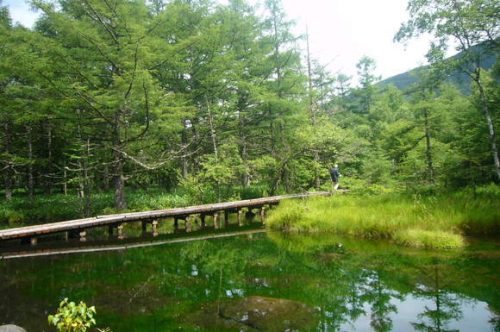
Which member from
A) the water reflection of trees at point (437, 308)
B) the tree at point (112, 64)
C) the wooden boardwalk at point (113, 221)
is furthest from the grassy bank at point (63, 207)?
the water reflection of trees at point (437, 308)

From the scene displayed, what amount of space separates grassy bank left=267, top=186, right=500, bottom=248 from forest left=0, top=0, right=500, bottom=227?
1.38 m

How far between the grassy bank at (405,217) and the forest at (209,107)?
1.38 m

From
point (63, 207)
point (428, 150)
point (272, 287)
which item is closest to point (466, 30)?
point (428, 150)

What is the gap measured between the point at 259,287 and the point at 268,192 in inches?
663

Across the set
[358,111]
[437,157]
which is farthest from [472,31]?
[358,111]

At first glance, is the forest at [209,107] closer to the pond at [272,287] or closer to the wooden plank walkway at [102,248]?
the wooden plank walkway at [102,248]

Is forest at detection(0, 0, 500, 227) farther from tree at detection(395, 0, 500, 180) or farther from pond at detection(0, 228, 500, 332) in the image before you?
pond at detection(0, 228, 500, 332)

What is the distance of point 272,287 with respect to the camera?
8.76m

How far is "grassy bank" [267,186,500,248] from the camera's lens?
478 inches

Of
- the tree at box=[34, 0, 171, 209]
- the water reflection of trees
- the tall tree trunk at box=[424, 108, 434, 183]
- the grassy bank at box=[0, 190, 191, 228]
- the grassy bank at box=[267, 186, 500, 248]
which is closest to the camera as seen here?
the water reflection of trees

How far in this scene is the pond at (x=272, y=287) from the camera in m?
6.73

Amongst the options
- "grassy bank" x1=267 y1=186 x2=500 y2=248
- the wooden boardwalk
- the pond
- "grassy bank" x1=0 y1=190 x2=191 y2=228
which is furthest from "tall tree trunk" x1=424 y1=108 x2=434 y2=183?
"grassy bank" x1=0 y1=190 x2=191 y2=228

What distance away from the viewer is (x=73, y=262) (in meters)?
12.4

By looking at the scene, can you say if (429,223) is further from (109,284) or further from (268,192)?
(268,192)
